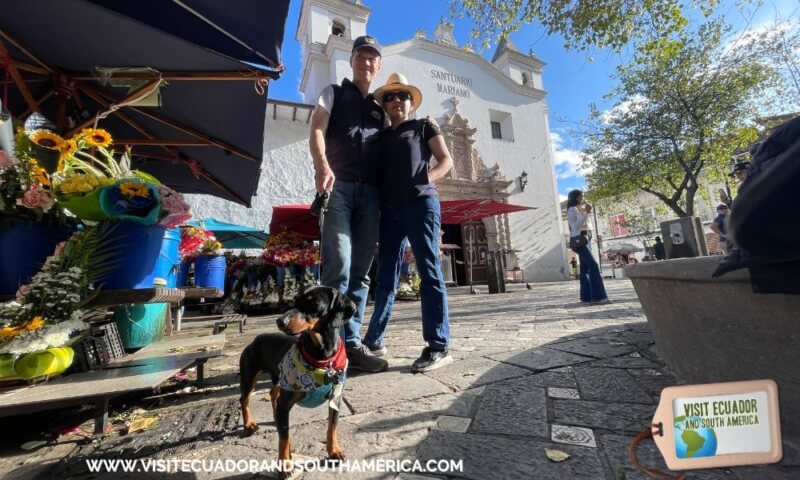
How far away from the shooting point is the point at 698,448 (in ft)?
2.68

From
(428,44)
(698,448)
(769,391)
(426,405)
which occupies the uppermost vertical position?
(428,44)

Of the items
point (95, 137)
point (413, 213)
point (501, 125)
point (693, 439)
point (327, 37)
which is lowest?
point (693, 439)

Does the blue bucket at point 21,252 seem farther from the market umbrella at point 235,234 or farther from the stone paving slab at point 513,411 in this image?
the market umbrella at point 235,234

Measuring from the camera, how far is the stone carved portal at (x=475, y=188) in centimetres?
1465

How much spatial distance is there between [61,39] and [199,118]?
3.49ft

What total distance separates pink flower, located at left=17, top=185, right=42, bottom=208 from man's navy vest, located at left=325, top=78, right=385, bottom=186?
1524mm

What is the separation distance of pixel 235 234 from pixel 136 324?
7.56 metres

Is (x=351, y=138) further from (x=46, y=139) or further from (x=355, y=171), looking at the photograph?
(x=46, y=139)

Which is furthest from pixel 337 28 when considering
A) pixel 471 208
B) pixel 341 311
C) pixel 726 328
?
pixel 726 328

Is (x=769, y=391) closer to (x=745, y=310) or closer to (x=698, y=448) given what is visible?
(x=698, y=448)

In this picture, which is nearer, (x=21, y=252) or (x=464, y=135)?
(x=21, y=252)

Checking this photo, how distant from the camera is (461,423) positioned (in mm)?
1413

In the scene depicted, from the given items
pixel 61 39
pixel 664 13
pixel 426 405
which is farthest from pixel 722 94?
pixel 61 39

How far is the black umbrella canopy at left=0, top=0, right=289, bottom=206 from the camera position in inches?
87.0
